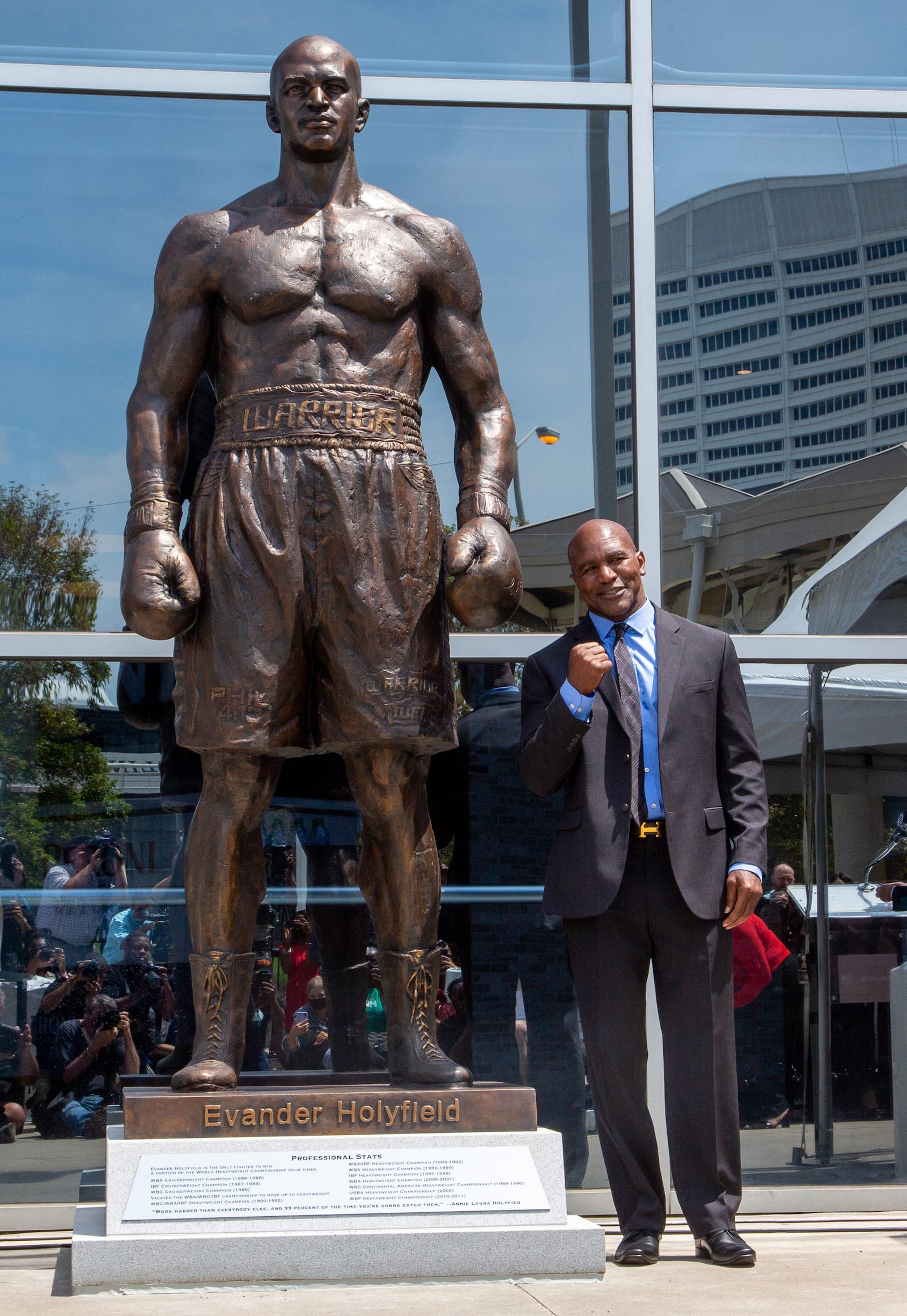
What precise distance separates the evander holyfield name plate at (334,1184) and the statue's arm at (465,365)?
1500 mm

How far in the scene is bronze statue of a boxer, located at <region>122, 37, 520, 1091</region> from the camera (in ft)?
11.9

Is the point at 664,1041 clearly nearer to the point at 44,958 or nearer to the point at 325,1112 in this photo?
the point at 325,1112

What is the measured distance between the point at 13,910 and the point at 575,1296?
238cm

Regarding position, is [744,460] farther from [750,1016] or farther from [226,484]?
[226,484]

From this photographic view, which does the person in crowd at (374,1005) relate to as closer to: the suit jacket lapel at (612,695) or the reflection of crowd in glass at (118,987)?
the reflection of crowd in glass at (118,987)

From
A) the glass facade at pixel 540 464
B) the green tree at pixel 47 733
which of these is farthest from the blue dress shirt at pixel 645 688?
the green tree at pixel 47 733

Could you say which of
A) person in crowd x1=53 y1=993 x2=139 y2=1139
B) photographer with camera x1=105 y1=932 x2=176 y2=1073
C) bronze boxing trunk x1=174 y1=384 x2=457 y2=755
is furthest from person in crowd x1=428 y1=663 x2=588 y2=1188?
bronze boxing trunk x1=174 y1=384 x2=457 y2=755

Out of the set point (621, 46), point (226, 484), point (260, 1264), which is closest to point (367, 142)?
point (621, 46)

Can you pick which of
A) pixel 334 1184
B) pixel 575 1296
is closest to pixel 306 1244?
pixel 334 1184

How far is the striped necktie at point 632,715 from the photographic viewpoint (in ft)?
12.2

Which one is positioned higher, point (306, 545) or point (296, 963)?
point (306, 545)

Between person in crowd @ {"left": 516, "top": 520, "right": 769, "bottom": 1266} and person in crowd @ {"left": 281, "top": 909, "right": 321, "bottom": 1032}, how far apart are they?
50.4 inches

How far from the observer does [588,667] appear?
3.57 metres

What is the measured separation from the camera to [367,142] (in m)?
5.23
